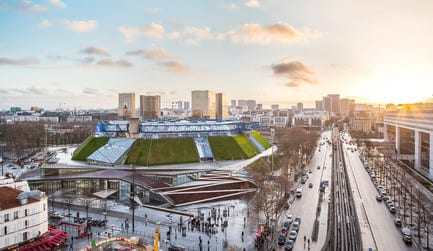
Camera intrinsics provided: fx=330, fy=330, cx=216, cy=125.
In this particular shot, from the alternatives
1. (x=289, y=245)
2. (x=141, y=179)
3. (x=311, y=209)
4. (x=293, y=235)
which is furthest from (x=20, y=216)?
(x=311, y=209)

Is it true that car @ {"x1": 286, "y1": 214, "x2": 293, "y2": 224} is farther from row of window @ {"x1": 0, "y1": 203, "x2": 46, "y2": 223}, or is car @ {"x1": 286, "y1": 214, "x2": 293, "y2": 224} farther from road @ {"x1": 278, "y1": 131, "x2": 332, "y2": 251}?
row of window @ {"x1": 0, "y1": 203, "x2": 46, "y2": 223}

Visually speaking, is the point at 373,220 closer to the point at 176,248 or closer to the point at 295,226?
the point at 295,226

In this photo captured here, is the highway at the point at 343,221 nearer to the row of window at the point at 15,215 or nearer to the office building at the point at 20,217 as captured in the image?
the office building at the point at 20,217

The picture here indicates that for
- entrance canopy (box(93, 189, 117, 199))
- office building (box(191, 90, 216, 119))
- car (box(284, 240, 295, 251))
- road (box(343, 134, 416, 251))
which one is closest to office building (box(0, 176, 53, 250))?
entrance canopy (box(93, 189, 117, 199))

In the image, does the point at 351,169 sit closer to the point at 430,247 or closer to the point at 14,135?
the point at 430,247

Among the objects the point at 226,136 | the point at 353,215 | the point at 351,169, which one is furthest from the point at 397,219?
the point at 226,136
